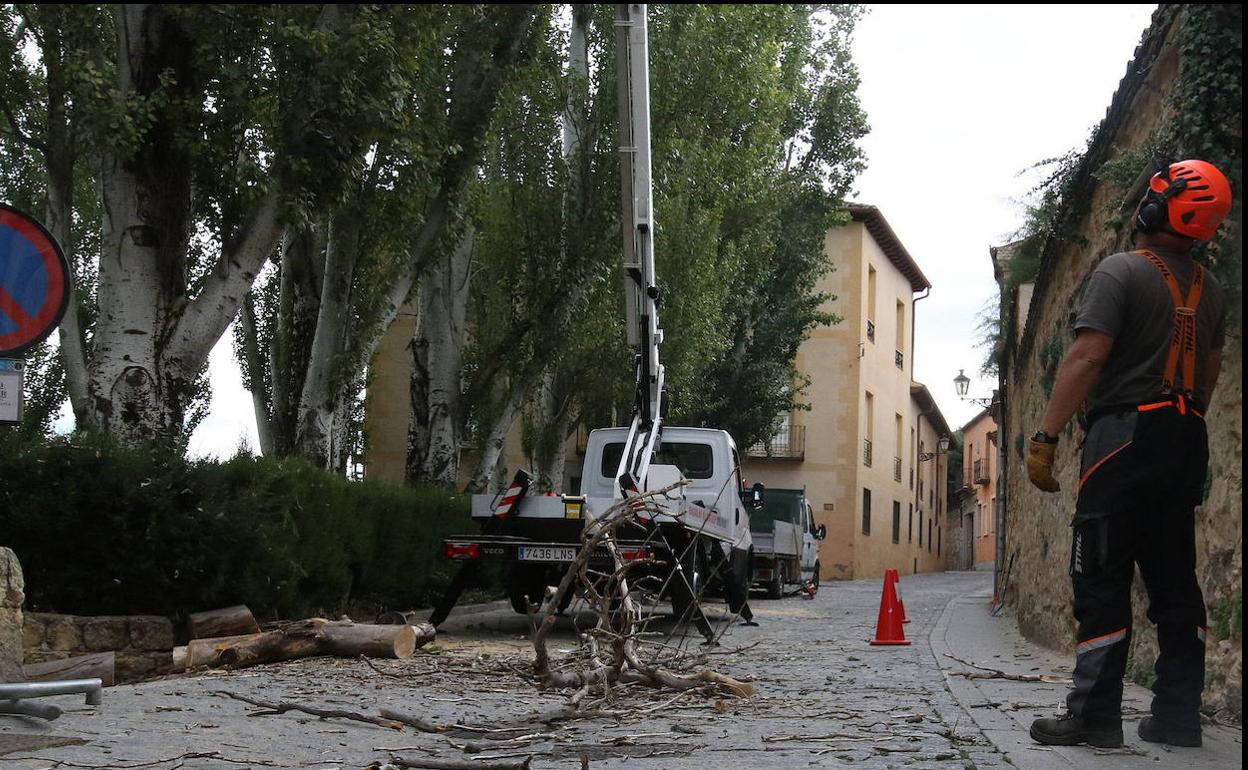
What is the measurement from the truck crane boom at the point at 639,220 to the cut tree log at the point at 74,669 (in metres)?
8.08

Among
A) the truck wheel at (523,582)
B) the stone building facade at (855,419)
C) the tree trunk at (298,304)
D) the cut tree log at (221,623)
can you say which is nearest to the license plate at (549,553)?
the truck wheel at (523,582)

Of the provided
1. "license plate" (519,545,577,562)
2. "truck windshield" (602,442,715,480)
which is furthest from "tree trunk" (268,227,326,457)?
"license plate" (519,545,577,562)

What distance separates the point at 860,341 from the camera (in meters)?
42.1

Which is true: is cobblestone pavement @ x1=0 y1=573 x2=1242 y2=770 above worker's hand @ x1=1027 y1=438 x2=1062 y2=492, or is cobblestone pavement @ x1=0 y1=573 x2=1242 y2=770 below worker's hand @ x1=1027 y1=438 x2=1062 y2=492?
below

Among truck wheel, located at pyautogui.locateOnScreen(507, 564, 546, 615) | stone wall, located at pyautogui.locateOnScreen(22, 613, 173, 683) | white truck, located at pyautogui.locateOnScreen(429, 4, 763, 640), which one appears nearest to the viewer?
stone wall, located at pyautogui.locateOnScreen(22, 613, 173, 683)

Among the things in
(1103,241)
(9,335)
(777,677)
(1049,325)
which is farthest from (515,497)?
(9,335)

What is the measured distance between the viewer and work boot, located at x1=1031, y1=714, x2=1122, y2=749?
493cm

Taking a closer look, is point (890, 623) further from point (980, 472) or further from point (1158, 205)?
point (980, 472)

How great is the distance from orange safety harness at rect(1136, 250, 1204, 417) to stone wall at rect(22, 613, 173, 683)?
6.72 meters

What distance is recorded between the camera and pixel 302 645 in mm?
9148

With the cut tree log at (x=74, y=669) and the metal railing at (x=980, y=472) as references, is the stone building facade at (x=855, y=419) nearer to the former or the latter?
the metal railing at (x=980, y=472)

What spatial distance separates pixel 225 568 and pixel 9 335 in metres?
4.59

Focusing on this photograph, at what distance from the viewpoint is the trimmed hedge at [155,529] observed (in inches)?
343

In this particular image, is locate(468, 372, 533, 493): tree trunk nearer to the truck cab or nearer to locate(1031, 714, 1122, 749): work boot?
the truck cab
